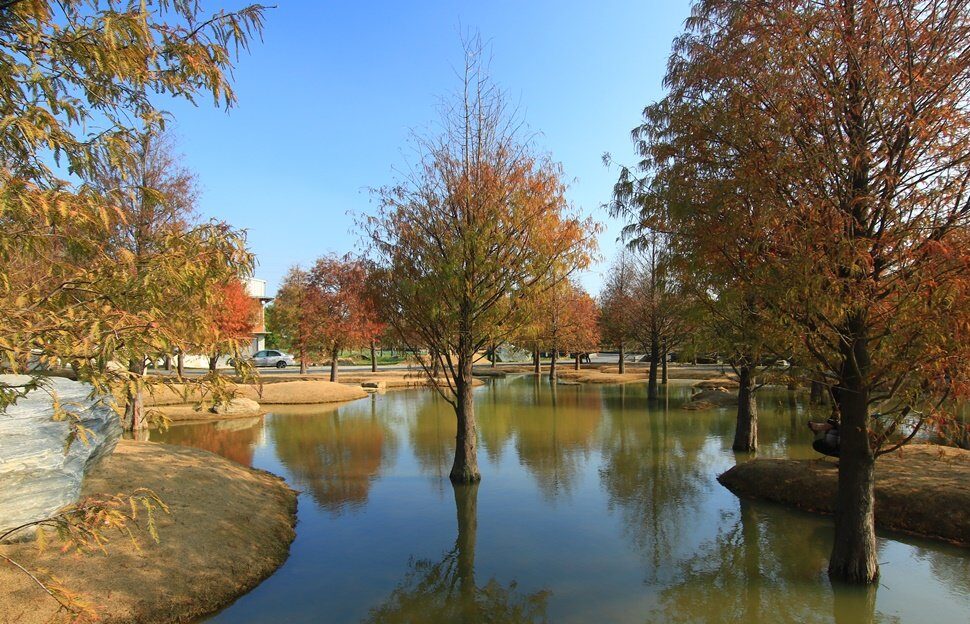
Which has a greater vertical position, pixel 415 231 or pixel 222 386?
pixel 415 231

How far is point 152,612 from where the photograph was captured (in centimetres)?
627

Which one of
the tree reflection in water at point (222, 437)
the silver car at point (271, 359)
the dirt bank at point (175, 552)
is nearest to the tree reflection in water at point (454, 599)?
the dirt bank at point (175, 552)

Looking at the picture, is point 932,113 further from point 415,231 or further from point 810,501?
point 415,231

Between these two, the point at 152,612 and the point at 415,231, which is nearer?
the point at 152,612

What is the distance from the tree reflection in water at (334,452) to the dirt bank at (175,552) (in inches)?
45.6

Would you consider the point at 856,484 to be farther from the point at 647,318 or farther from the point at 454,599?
the point at 647,318

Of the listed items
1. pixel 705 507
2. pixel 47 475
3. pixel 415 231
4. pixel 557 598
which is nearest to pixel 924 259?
pixel 557 598

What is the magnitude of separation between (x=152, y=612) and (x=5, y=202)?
17.6ft

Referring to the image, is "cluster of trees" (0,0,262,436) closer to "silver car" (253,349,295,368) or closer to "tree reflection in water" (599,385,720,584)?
"tree reflection in water" (599,385,720,584)

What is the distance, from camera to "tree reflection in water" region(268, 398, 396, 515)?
39.8ft

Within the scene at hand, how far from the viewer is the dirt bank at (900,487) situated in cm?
899

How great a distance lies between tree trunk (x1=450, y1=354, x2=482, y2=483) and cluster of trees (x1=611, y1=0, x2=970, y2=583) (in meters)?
5.89

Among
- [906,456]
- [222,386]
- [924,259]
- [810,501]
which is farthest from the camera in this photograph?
[906,456]

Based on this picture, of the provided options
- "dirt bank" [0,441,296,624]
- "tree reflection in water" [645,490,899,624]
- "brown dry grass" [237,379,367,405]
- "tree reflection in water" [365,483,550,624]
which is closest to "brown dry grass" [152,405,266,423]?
"brown dry grass" [237,379,367,405]
